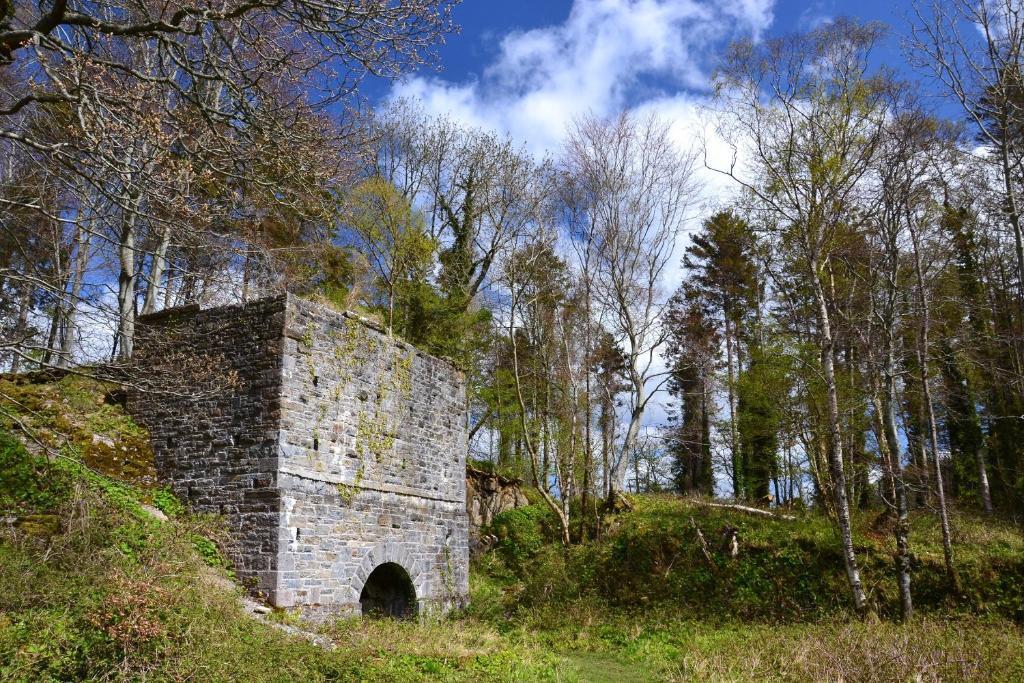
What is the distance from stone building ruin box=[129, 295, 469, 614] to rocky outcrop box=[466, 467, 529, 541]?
4413 mm

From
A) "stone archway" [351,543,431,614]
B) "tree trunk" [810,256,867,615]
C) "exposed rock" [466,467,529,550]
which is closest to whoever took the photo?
"stone archway" [351,543,431,614]

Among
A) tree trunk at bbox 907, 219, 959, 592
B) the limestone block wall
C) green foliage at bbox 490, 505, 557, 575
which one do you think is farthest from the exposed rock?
tree trunk at bbox 907, 219, 959, 592

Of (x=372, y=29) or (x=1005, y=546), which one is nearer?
(x=372, y=29)

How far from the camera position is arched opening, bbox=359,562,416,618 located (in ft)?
42.0

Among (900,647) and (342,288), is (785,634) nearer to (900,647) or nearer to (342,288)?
(900,647)

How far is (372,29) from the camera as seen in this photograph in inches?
246

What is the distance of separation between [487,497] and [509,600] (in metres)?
3.73

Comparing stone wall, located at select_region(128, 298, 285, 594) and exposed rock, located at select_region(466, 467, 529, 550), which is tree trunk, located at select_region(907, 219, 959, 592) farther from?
stone wall, located at select_region(128, 298, 285, 594)

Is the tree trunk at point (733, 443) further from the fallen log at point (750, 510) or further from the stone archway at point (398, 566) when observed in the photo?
the stone archway at point (398, 566)

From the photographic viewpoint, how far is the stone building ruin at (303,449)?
10.2 m

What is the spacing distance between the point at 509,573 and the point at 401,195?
11681 millimetres

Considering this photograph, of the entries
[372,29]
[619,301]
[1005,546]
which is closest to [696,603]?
[1005,546]

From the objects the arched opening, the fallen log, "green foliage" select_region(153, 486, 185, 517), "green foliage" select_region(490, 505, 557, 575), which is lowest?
the arched opening

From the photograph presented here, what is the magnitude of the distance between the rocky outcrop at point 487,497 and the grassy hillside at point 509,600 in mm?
945
